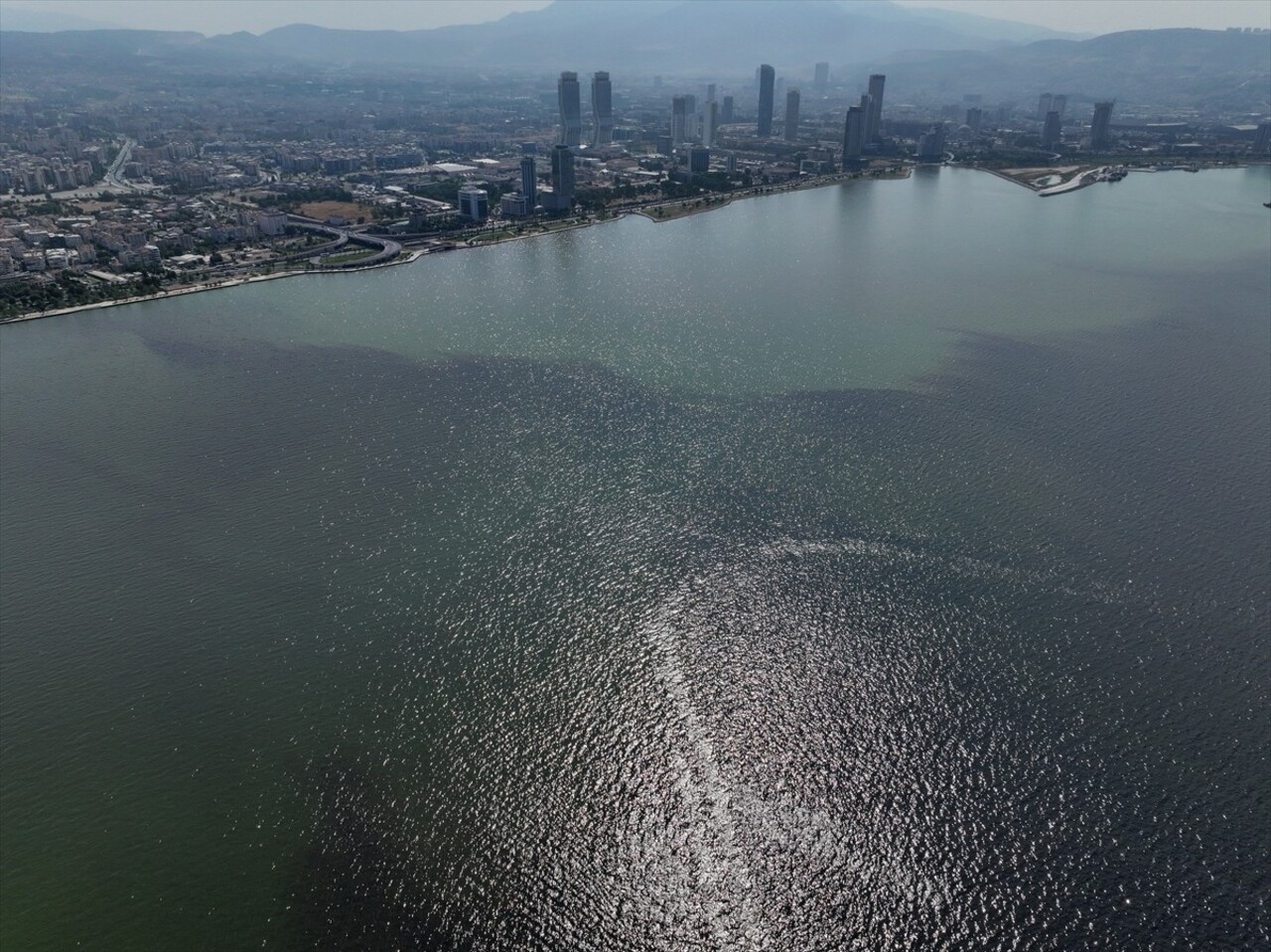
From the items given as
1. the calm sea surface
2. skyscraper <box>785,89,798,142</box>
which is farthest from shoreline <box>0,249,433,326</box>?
skyscraper <box>785,89,798,142</box>

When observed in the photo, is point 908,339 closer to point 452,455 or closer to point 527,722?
point 452,455

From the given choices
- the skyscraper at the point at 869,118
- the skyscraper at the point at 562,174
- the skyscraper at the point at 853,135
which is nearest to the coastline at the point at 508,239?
the skyscraper at the point at 853,135

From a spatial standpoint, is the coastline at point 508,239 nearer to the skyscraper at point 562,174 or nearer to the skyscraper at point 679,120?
the skyscraper at point 562,174

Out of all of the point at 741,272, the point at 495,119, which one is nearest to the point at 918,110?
the point at 495,119

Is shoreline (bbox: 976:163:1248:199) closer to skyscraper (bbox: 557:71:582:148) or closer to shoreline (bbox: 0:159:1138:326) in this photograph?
shoreline (bbox: 0:159:1138:326)

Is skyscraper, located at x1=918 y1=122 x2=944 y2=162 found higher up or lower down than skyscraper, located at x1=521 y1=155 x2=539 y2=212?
higher up
